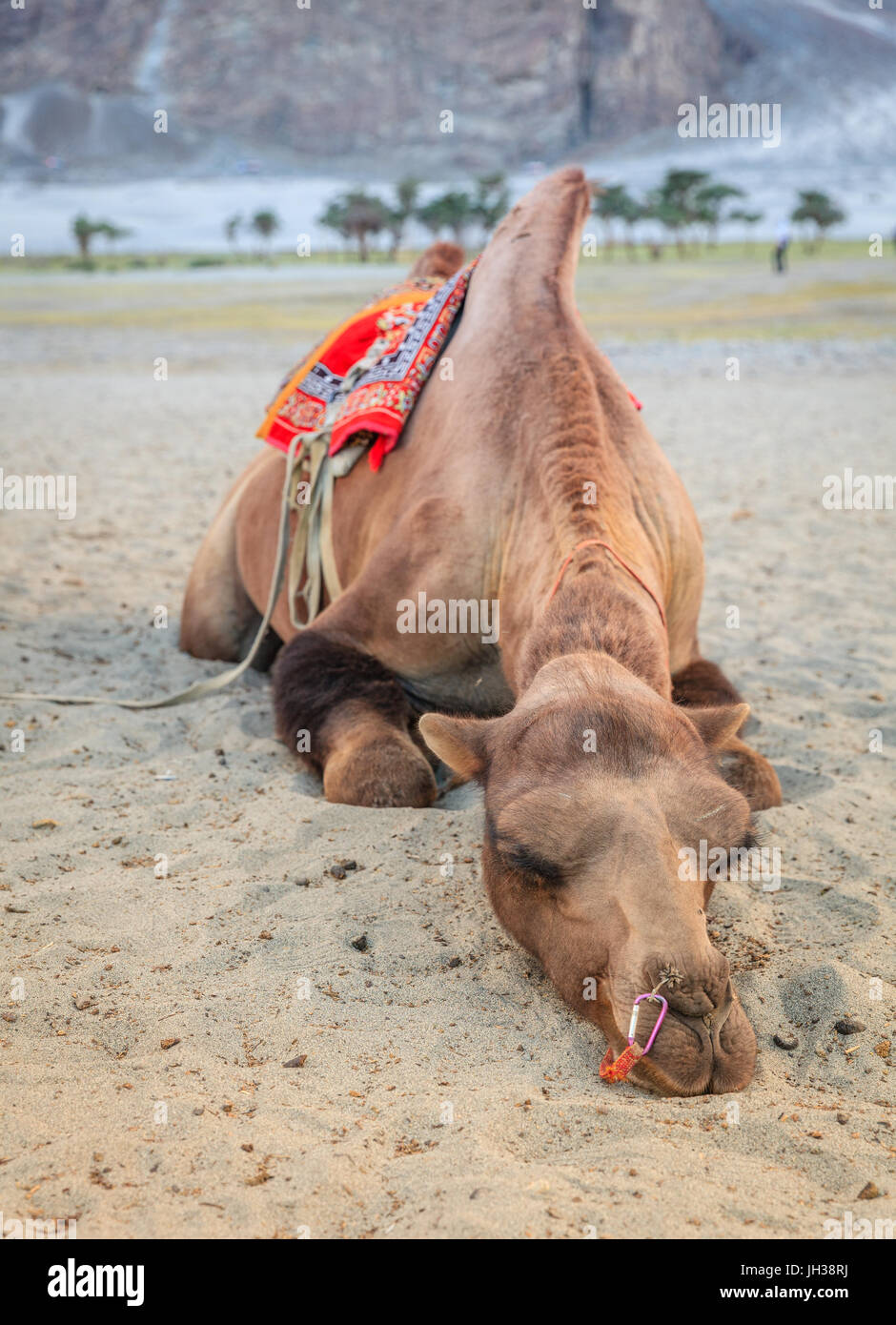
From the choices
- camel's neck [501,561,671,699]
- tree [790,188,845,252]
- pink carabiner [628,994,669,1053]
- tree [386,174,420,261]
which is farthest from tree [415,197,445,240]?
pink carabiner [628,994,669,1053]

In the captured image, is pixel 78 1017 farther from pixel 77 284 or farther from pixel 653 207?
pixel 653 207

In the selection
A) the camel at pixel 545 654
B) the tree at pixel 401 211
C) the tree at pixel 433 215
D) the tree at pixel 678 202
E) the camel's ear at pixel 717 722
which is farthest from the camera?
the tree at pixel 401 211

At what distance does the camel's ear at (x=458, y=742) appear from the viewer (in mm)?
2896

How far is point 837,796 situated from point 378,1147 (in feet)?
7.88

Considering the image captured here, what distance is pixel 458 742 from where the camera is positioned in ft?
9.54

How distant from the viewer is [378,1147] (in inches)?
92.7

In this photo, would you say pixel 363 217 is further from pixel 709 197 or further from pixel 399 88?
pixel 399 88

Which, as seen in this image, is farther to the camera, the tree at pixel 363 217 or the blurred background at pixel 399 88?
the blurred background at pixel 399 88

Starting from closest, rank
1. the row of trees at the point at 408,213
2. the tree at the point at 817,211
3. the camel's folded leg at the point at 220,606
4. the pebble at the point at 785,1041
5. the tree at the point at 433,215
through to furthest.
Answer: the pebble at the point at 785,1041, the camel's folded leg at the point at 220,606, the tree at the point at 817,211, the row of trees at the point at 408,213, the tree at the point at 433,215

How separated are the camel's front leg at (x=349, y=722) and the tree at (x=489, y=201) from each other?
252 feet

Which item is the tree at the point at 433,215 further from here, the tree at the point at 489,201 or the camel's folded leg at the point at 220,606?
the camel's folded leg at the point at 220,606

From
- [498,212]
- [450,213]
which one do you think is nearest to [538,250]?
[498,212]

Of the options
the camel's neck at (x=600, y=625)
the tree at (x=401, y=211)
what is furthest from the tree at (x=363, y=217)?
the camel's neck at (x=600, y=625)

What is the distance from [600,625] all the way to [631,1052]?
3.44 feet
